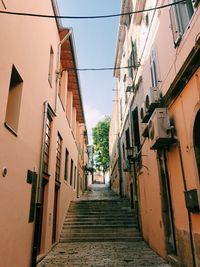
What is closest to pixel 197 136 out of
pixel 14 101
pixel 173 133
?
pixel 173 133

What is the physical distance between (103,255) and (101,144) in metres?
27.6

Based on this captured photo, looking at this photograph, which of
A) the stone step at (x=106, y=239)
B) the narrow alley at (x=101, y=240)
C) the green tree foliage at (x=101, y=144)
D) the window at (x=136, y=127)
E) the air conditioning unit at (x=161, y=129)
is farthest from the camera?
the green tree foliage at (x=101, y=144)

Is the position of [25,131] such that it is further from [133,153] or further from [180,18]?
[133,153]

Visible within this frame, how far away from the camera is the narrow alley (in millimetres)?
6215

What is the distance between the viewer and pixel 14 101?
5105 mm

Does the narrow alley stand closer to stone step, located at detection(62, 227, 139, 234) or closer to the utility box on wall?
stone step, located at detection(62, 227, 139, 234)

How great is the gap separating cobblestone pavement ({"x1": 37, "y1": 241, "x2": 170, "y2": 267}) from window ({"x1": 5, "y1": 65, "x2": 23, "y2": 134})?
12.2 feet

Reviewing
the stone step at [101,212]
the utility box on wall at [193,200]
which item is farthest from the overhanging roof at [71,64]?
the stone step at [101,212]

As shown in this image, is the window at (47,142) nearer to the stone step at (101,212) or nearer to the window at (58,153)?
the window at (58,153)

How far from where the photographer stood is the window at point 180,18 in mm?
4817

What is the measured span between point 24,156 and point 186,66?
383cm

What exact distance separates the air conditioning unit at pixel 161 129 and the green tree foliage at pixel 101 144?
28.6 m

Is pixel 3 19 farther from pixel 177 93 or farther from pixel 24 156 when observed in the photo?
pixel 177 93

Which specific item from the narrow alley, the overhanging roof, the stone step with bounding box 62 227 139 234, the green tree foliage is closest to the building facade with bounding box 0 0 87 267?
the narrow alley
